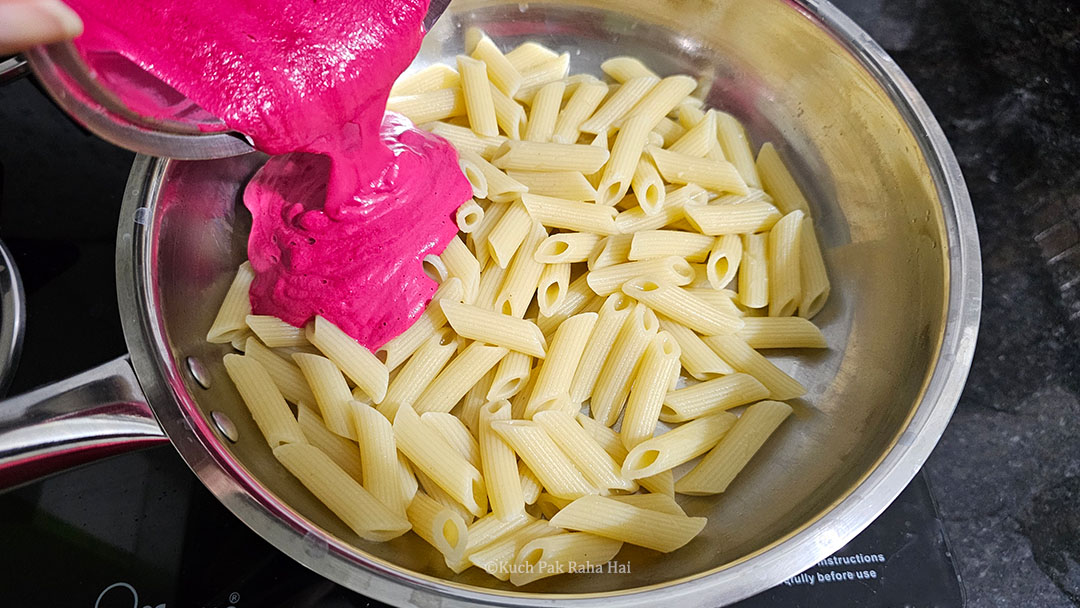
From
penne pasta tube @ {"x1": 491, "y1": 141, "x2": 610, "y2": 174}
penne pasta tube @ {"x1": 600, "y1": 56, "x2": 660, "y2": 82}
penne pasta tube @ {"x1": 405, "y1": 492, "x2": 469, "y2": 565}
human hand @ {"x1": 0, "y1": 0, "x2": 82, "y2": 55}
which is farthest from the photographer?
penne pasta tube @ {"x1": 600, "y1": 56, "x2": 660, "y2": 82}

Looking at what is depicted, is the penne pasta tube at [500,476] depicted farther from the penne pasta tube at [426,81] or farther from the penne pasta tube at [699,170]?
the penne pasta tube at [426,81]

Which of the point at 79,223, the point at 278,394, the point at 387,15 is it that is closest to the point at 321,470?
the point at 278,394

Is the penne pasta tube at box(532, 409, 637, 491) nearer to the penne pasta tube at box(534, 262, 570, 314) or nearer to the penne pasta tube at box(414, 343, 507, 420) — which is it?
the penne pasta tube at box(414, 343, 507, 420)

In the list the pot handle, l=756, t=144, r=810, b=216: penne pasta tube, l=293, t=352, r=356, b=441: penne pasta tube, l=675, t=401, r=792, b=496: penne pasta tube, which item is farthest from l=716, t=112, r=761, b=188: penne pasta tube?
the pot handle

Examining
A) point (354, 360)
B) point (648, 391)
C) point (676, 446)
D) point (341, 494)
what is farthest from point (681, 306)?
point (341, 494)

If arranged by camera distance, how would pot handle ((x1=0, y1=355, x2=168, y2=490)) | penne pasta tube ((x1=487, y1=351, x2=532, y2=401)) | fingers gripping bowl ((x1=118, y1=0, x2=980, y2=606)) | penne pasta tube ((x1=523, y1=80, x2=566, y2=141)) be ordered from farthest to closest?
1. penne pasta tube ((x1=523, y1=80, x2=566, y2=141))
2. penne pasta tube ((x1=487, y1=351, x2=532, y2=401))
3. fingers gripping bowl ((x1=118, y1=0, x2=980, y2=606))
4. pot handle ((x1=0, y1=355, x2=168, y2=490))

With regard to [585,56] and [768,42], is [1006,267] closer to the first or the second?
[768,42]

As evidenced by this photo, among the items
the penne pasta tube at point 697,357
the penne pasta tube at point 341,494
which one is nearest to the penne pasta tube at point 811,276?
the penne pasta tube at point 697,357

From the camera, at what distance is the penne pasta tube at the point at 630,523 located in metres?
1.51

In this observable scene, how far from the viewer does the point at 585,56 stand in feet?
7.67

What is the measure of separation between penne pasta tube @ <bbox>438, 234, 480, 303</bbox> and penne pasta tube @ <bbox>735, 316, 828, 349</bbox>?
0.64 m

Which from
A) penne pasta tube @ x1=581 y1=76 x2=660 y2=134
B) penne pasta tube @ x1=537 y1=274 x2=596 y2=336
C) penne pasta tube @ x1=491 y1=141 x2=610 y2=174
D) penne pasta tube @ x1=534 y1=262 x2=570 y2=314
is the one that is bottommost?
penne pasta tube @ x1=537 y1=274 x2=596 y2=336

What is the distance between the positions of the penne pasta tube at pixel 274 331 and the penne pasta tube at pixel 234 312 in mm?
22

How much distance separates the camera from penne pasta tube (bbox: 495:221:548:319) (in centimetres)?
185
